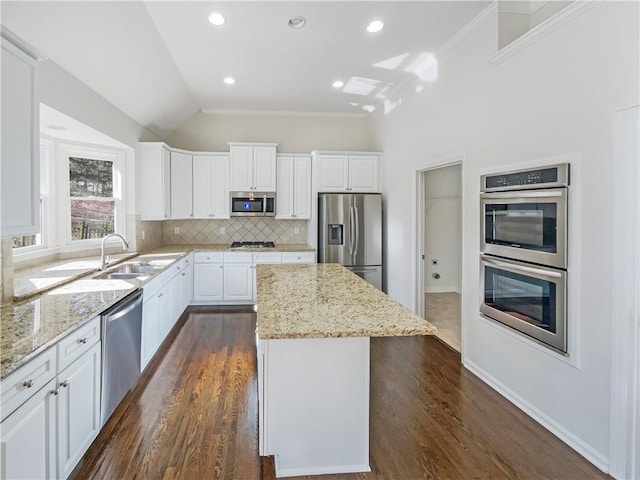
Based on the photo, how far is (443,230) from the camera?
A: 6582 mm

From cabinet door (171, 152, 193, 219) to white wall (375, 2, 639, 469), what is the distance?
3715 mm

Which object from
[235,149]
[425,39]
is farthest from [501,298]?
[235,149]

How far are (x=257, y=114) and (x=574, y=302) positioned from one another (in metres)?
5.16

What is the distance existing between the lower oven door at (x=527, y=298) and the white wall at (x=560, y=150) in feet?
0.26

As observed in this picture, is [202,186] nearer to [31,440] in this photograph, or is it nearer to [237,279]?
[237,279]

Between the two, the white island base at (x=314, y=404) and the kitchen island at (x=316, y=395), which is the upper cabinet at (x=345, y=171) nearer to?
the kitchen island at (x=316, y=395)

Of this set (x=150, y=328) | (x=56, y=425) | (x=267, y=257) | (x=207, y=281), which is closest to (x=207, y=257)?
(x=207, y=281)

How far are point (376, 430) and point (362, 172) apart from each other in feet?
12.8

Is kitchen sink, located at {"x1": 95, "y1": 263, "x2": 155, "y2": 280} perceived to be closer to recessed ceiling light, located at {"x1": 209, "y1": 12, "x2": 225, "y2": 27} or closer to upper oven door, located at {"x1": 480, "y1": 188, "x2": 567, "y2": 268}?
recessed ceiling light, located at {"x1": 209, "y1": 12, "x2": 225, "y2": 27}

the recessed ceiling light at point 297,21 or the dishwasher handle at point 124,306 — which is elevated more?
the recessed ceiling light at point 297,21

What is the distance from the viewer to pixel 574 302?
2.21 metres

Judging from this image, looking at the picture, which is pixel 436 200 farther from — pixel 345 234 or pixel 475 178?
pixel 475 178

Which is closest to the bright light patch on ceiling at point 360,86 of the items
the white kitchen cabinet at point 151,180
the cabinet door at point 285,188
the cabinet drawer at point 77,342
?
the cabinet door at point 285,188

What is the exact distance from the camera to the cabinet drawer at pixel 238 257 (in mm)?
5348
